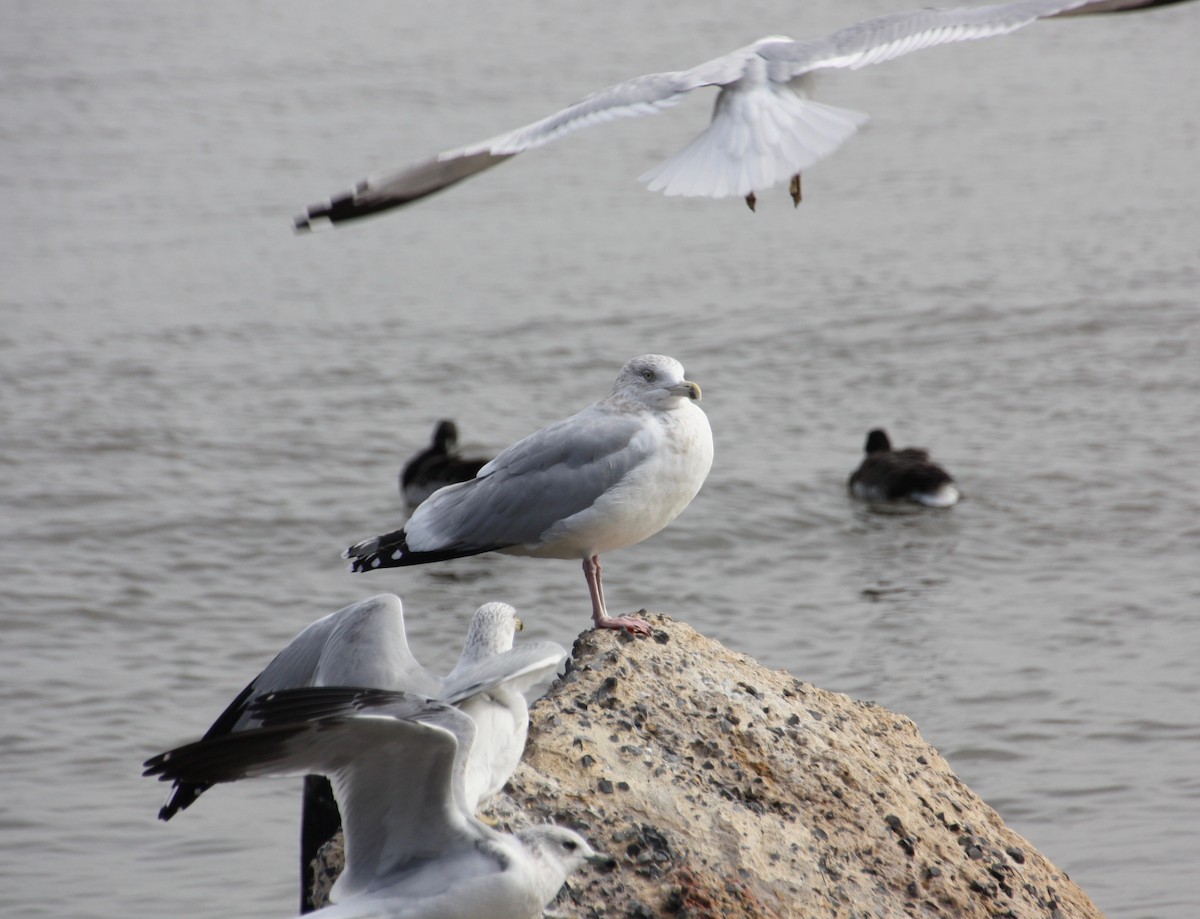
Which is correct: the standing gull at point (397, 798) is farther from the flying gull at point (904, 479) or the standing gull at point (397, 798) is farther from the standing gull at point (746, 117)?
the flying gull at point (904, 479)

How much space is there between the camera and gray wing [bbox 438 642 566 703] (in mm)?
4105

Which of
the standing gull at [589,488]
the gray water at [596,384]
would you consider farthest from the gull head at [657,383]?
the gray water at [596,384]

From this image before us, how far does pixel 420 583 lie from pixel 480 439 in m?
2.31

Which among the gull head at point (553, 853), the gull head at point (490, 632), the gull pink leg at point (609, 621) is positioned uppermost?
the gull head at point (490, 632)

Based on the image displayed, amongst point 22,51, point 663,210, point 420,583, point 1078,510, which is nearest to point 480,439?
point 420,583

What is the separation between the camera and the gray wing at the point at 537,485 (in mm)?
5465

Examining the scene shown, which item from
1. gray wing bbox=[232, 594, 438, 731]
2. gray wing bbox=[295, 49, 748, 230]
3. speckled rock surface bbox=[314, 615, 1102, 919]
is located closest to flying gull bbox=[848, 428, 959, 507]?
Answer: speckled rock surface bbox=[314, 615, 1102, 919]

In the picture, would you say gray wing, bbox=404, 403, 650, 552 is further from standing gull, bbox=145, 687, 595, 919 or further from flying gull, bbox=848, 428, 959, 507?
flying gull, bbox=848, 428, 959, 507

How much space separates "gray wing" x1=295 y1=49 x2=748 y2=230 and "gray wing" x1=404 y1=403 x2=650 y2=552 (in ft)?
3.33

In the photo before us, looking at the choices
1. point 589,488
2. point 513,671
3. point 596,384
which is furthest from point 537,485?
point 596,384

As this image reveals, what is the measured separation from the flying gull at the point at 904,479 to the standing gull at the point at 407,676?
581cm

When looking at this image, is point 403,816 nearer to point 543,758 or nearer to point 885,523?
point 543,758

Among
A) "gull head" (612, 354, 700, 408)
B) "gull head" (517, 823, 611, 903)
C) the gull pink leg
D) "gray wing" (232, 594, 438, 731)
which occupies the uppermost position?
"gull head" (612, 354, 700, 408)

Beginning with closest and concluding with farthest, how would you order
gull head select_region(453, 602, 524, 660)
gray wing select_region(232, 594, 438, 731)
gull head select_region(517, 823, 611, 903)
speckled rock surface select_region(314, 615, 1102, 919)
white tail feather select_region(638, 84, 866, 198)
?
gull head select_region(517, 823, 611, 903), speckled rock surface select_region(314, 615, 1102, 919), gray wing select_region(232, 594, 438, 731), white tail feather select_region(638, 84, 866, 198), gull head select_region(453, 602, 524, 660)
